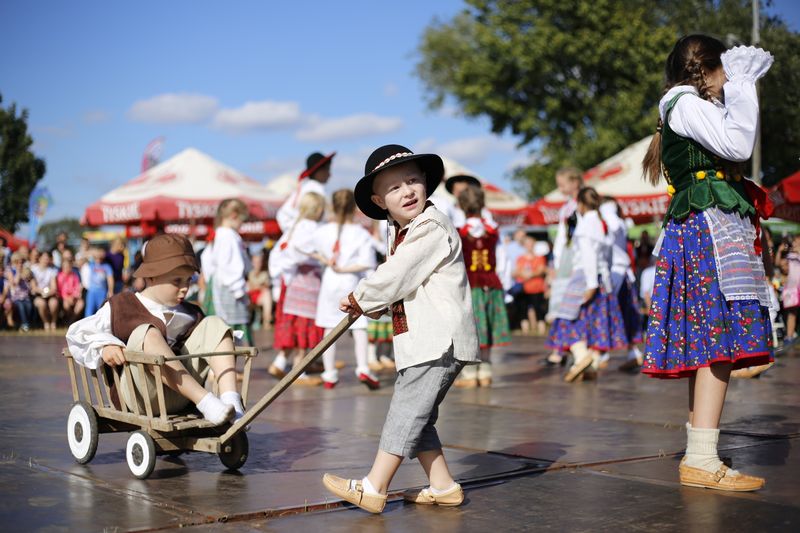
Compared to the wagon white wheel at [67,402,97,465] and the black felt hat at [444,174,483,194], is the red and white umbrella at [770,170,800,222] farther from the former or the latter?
the wagon white wheel at [67,402,97,465]

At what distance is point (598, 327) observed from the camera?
9461mm

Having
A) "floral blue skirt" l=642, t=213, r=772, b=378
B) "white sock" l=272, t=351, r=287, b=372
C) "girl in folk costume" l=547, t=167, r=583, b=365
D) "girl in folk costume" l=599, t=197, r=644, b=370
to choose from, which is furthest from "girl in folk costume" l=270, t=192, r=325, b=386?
"floral blue skirt" l=642, t=213, r=772, b=378

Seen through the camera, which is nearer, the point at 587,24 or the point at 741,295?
the point at 741,295

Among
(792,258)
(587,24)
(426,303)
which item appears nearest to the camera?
(426,303)

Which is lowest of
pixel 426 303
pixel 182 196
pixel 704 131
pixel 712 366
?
pixel 712 366

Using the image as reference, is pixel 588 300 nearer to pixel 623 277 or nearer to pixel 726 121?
pixel 623 277

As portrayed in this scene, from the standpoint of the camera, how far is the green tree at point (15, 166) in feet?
158

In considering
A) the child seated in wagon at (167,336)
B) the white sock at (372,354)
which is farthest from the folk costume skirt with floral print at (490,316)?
the child seated in wagon at (167,336)

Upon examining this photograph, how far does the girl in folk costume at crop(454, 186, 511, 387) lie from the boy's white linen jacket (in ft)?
15.9

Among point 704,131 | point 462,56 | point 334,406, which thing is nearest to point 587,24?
point 462,56

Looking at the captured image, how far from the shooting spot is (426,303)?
407 centimetres

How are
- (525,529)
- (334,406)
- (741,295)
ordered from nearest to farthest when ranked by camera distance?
(525,529), (741,295), (334,406)

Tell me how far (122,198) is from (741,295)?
16899 millimetres

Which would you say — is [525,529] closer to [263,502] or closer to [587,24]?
[263,502]
